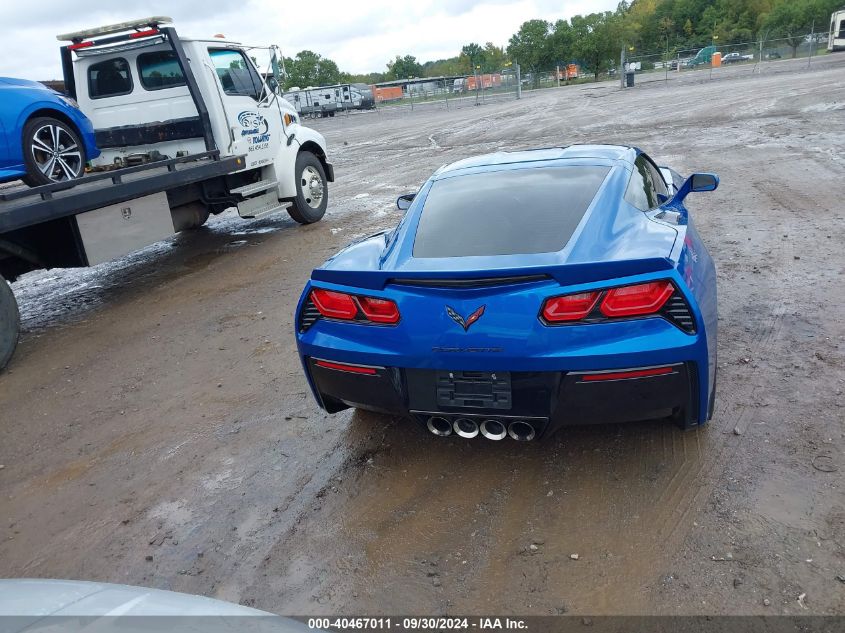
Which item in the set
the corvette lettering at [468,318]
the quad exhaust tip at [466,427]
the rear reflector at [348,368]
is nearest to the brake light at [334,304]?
the rear reflector at [348,368]

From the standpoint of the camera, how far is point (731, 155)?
12016 mm

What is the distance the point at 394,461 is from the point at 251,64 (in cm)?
749

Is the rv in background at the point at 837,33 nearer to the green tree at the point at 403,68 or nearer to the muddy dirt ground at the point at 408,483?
the muddy dirt ground at the point at 408,483

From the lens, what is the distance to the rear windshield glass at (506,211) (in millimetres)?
3316

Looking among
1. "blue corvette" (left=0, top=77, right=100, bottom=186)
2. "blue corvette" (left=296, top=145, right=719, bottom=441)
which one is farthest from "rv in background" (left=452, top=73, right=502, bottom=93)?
"blue corvette" (left=296, top=145, right=719, bottom=441)

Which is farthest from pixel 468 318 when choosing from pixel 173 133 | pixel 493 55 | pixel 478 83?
pixel 493 55

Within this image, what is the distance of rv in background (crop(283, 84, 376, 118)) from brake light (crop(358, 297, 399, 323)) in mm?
53930

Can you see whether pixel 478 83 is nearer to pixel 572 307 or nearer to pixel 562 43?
pixel 562 43

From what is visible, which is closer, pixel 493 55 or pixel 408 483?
pixel 408 483

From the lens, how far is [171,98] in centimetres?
864

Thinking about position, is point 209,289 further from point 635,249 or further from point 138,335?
point 635,249

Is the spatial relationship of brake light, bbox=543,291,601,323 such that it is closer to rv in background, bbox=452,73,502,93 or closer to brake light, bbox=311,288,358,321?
brake light, bbox=311,288,358,321

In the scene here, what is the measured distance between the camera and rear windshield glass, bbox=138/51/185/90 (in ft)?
27.9

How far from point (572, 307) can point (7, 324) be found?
16.3ft
